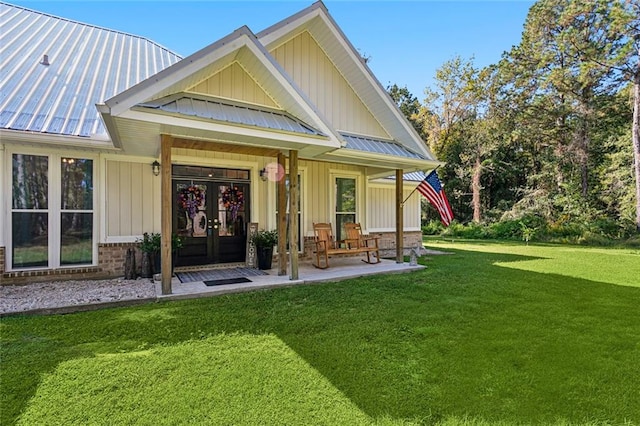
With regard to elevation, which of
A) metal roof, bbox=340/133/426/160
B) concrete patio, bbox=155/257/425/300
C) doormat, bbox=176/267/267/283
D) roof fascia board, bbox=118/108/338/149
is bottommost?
concrete patio, bbox=155/257/425/300

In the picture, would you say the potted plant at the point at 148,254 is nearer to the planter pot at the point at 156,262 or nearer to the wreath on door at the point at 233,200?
the planter pot at the point at 156,262

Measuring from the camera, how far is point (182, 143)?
20.2 feet

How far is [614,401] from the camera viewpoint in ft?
8.55

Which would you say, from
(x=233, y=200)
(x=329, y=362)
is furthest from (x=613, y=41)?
(x=329, y=362)

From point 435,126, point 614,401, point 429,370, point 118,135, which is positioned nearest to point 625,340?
point 614,401

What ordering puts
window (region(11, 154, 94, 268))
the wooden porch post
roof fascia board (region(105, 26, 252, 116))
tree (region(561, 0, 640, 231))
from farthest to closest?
tree (region(561, 0, 640, 231)), the wooden porch post, window (region(11, 154, 94, 268)), roof fascia board (region(105, 26, 252, 116))

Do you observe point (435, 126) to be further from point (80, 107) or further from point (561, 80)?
point (80, 107)

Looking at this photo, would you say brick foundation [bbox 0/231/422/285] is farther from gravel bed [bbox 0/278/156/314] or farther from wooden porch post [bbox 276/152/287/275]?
wooden porch post [bbox 276/152/287/275]

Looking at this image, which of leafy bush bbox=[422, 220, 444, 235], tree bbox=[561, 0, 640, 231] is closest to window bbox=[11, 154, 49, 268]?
leafy bush bbox=[422, 220, 444, 235]

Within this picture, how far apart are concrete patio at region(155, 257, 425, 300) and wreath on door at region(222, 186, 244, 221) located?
1.63m

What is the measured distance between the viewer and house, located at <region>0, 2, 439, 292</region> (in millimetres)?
5270

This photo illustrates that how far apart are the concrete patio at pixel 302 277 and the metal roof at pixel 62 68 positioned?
10.5 ft

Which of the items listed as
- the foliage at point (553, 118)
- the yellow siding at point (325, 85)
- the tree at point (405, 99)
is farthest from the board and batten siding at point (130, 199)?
the tree at point (405, 99)

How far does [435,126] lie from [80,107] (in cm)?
2314
